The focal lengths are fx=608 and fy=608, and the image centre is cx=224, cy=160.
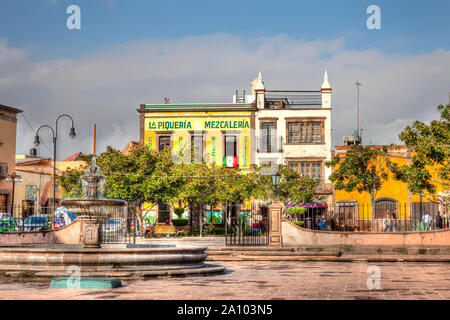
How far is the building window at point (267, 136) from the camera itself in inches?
1754

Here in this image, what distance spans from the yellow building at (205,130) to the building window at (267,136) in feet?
2.73

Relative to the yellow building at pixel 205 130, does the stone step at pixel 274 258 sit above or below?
below

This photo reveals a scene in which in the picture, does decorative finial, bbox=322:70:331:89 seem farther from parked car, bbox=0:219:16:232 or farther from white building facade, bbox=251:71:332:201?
parked car, bbox=0:219:16:232

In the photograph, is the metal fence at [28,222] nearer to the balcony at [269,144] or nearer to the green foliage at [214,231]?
the green foliage at [214,231]

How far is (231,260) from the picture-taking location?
750 inches

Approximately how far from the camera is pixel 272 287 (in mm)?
10906

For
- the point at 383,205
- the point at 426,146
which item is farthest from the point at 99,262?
the point at 383,205

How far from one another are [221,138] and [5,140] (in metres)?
16.7

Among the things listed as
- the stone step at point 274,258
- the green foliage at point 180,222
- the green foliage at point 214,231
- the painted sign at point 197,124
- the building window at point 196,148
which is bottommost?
the stone step at point 274,258

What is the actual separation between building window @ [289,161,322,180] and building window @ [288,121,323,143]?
5.35 feet

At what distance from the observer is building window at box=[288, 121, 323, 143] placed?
4453 centimetres

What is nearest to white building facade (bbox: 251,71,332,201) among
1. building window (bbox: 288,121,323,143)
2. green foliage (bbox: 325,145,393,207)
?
building window (bbox: 288,121,323,143)

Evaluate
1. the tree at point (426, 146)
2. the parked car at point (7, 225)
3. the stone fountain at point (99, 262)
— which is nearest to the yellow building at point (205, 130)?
the parked car at point (7, 225)
